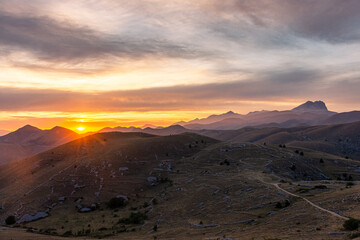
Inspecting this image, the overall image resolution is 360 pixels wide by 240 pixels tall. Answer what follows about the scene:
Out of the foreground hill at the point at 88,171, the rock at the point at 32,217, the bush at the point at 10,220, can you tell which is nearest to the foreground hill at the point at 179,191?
the foreground hill at the point at 88,171

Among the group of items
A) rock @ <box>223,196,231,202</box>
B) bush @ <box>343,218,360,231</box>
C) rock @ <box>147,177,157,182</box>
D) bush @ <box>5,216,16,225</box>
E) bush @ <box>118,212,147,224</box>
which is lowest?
bush @ <box>5,216,16,225</box>

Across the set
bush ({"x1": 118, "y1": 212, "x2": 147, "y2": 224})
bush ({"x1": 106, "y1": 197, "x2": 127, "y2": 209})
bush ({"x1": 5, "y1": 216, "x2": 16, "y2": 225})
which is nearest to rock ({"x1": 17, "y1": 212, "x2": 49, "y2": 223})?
bush ({"x1": 5, "y1": 216, "x2": 16, "y2": 225})

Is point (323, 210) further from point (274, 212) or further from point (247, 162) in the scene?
point (247, 162)

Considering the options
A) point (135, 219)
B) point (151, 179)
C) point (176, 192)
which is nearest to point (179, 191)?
point (176, 192)

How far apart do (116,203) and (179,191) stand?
1734 centimetres

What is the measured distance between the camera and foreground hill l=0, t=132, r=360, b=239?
36188mm

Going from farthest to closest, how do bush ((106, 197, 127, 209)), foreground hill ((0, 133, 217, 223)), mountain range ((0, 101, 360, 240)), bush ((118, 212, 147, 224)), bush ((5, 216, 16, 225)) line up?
1. foreground hill ((0, 133, 217, 223))
2. bush ((106, 197, 127, 209))
3. bush ((5, 216, 16, 225))
4. bush ((118, 212, 147, 224))
5. mountain range ((0, 101, 360, 240))

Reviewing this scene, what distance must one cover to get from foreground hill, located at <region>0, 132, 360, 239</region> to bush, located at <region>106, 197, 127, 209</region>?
2.17 feet

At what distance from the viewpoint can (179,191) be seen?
68.1m

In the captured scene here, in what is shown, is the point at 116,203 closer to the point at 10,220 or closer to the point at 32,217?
the point at 32,217

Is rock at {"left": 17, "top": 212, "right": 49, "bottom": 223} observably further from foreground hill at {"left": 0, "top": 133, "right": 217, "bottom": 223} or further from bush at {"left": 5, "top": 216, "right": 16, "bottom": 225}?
foreground hill at {"left": 0, "top": 133, "right": 217, "bottom": 223}

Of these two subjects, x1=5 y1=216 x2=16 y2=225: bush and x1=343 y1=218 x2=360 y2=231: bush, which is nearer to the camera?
x1=343 y1=218 x2=360 y2=231: bush

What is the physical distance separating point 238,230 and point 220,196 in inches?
876

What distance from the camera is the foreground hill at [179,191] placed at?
119ft
